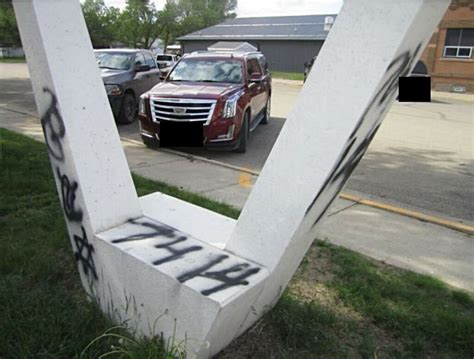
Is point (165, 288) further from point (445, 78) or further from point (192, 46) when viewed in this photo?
point (192, 46)

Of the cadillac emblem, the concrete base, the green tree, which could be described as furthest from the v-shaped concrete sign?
the green tree

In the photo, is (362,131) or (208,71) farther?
(208,71)

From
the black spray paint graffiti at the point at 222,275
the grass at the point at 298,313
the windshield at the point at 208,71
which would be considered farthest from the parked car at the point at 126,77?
the black spray paint graffiti at the point at 222,275

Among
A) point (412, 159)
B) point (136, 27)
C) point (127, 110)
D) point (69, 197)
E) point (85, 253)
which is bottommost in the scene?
point (412, 159)

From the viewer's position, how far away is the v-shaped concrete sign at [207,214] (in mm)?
1857

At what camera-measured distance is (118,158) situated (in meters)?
2.70

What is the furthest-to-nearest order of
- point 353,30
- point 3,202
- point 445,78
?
1. point 445,78
2. point 3,202
3. point 353,30

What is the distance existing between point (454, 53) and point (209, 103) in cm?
2149

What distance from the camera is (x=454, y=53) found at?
76.5ft

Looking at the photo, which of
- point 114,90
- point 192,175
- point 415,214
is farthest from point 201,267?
point 114,90

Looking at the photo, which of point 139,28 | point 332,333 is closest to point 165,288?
point 332,333

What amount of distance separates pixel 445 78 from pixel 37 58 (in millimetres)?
25689

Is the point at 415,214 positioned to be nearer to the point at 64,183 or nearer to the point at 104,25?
the point at 64,183

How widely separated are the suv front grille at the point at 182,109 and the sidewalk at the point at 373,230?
90cm
